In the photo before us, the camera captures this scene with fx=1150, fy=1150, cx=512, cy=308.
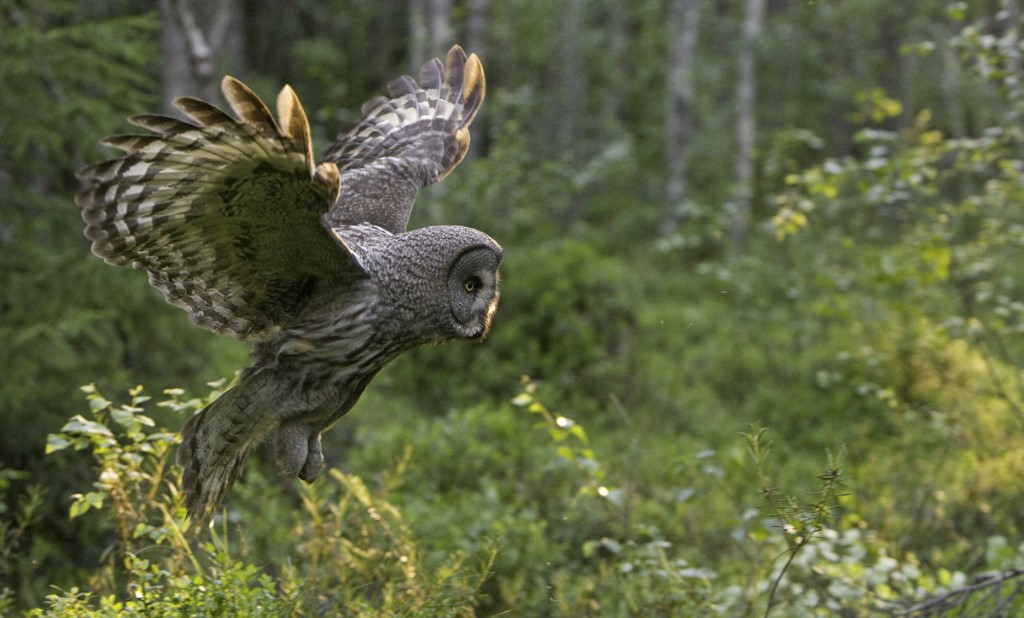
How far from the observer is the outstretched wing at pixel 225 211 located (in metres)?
3.95

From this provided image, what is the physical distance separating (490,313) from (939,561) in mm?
3503

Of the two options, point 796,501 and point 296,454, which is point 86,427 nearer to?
point 296,454

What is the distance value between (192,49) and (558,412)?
434 centimetres

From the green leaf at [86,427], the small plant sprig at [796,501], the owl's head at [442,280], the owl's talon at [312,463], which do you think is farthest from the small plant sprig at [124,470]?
the small plant sprig at [796,501]

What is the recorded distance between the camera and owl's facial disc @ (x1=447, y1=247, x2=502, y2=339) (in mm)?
4664

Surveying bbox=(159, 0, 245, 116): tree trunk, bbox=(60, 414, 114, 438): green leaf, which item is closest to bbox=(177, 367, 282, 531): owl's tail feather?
bbox=(60, 414, 114, 438): green leaf

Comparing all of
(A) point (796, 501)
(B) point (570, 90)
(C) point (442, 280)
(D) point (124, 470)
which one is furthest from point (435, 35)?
(A) point (796, 501)

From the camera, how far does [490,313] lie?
4.86 metres

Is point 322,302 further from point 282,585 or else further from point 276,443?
point 282,585

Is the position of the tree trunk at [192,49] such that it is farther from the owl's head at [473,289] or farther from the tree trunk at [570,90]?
the tree trunk at [570,90]

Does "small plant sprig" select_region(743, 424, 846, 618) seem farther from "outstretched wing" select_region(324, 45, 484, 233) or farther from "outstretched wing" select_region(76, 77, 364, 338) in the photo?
"outstretched wing" select_region(324, 45, 484, 233)

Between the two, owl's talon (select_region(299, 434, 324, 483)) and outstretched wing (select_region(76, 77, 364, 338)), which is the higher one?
outstretched wing (select_region(76, 77, 364, 338))

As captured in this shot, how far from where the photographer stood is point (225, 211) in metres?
4.33

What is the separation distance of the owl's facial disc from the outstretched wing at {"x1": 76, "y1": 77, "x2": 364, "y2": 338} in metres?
0.41
